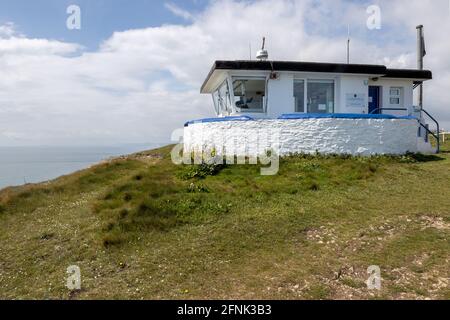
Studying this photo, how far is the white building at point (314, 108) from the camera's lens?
14586mm

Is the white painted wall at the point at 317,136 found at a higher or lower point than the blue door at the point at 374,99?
lower

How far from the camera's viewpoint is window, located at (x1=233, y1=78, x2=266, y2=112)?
17948 millimetres

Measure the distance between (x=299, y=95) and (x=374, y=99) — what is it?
5.28 m

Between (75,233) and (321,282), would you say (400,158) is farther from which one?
(75,233)

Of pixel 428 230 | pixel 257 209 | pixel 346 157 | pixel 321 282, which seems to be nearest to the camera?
pixel 321 282

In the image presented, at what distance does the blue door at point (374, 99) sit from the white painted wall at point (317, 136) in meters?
5.16

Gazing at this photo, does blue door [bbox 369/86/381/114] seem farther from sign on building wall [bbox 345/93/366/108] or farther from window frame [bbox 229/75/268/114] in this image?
window frame [bbox 229/75/268/114]

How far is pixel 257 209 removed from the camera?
9.67 metres

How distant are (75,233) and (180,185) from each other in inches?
152

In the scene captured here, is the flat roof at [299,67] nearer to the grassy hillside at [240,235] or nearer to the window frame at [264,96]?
the window frame at [264,96]

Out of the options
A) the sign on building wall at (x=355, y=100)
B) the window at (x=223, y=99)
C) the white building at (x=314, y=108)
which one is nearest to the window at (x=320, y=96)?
the white building at (x=314, y=108)
